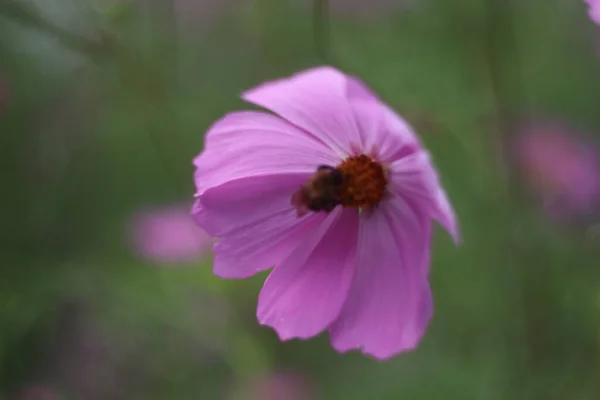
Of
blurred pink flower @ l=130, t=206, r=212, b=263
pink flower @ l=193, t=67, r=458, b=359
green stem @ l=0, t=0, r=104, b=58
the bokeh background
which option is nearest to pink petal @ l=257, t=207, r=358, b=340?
pink flower @ l=193, t=67, r=458, b=359

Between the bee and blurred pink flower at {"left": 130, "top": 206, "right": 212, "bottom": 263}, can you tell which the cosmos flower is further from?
the bee

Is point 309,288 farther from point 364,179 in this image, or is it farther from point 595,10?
point 595,10

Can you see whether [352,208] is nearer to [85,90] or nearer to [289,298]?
[289,298]

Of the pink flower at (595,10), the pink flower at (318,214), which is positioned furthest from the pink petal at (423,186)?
the pink flower at (595,10)

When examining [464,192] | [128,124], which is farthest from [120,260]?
[464,192]

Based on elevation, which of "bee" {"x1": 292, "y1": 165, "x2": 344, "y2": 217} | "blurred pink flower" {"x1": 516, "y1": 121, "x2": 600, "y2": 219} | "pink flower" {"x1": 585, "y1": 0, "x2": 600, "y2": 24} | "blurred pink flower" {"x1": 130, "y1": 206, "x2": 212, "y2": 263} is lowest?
"blurred pink flower" {"x1": 130, "y1": 206, "x2": 212, "y2": 263}
